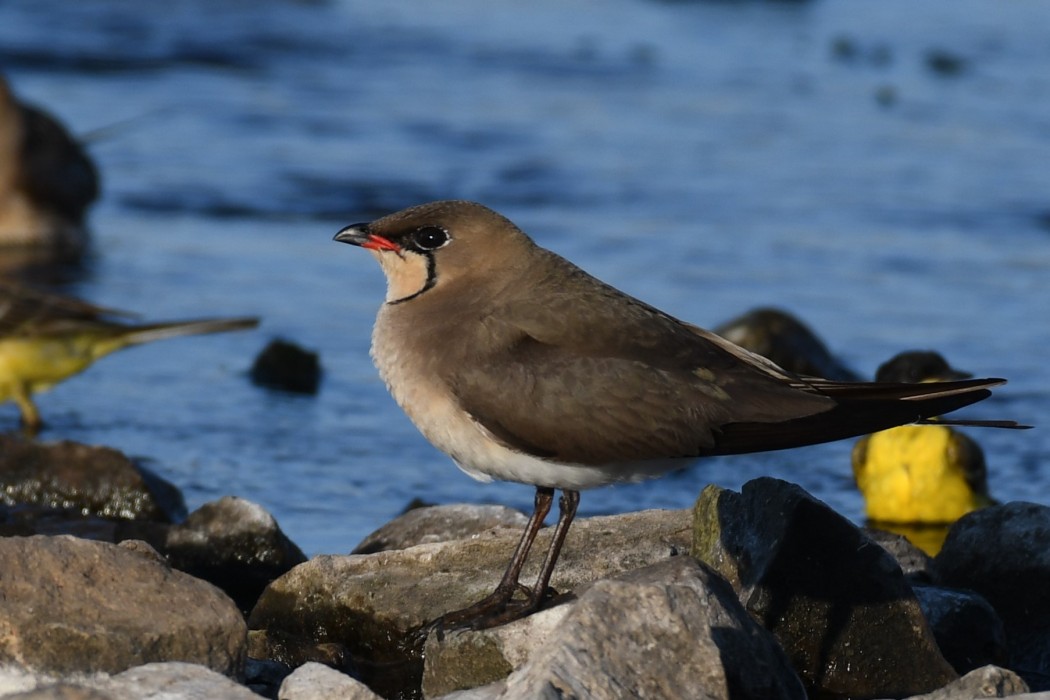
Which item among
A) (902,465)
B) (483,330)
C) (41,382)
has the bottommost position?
(41,382)

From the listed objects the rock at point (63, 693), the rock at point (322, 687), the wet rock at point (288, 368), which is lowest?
the wet rock at point (288, 368)

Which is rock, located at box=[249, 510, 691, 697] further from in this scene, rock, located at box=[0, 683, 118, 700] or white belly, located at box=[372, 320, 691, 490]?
rock, located at box=[0, 683, 118, 700]

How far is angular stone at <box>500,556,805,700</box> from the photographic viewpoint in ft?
14.5

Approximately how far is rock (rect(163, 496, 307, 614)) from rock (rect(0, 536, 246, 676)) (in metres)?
1.35

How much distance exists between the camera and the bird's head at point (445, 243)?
222 inches

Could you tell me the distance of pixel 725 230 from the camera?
1298 centimetres

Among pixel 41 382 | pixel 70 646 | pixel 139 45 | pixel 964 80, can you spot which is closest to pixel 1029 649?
pixel 70 646

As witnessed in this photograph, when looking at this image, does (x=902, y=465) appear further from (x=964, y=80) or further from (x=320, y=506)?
(x=964, y=80)

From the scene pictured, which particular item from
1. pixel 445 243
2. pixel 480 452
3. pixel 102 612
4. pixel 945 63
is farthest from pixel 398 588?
pixel 945 63

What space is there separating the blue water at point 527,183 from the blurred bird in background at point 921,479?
30cm

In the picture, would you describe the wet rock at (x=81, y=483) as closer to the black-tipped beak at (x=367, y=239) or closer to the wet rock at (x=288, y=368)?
the black-tipped beak at (x=367, y=239)

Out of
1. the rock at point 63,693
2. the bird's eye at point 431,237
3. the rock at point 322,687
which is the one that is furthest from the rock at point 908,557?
the rock at point 63,693

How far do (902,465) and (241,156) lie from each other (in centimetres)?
878

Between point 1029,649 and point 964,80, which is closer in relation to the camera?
point 1029,649
